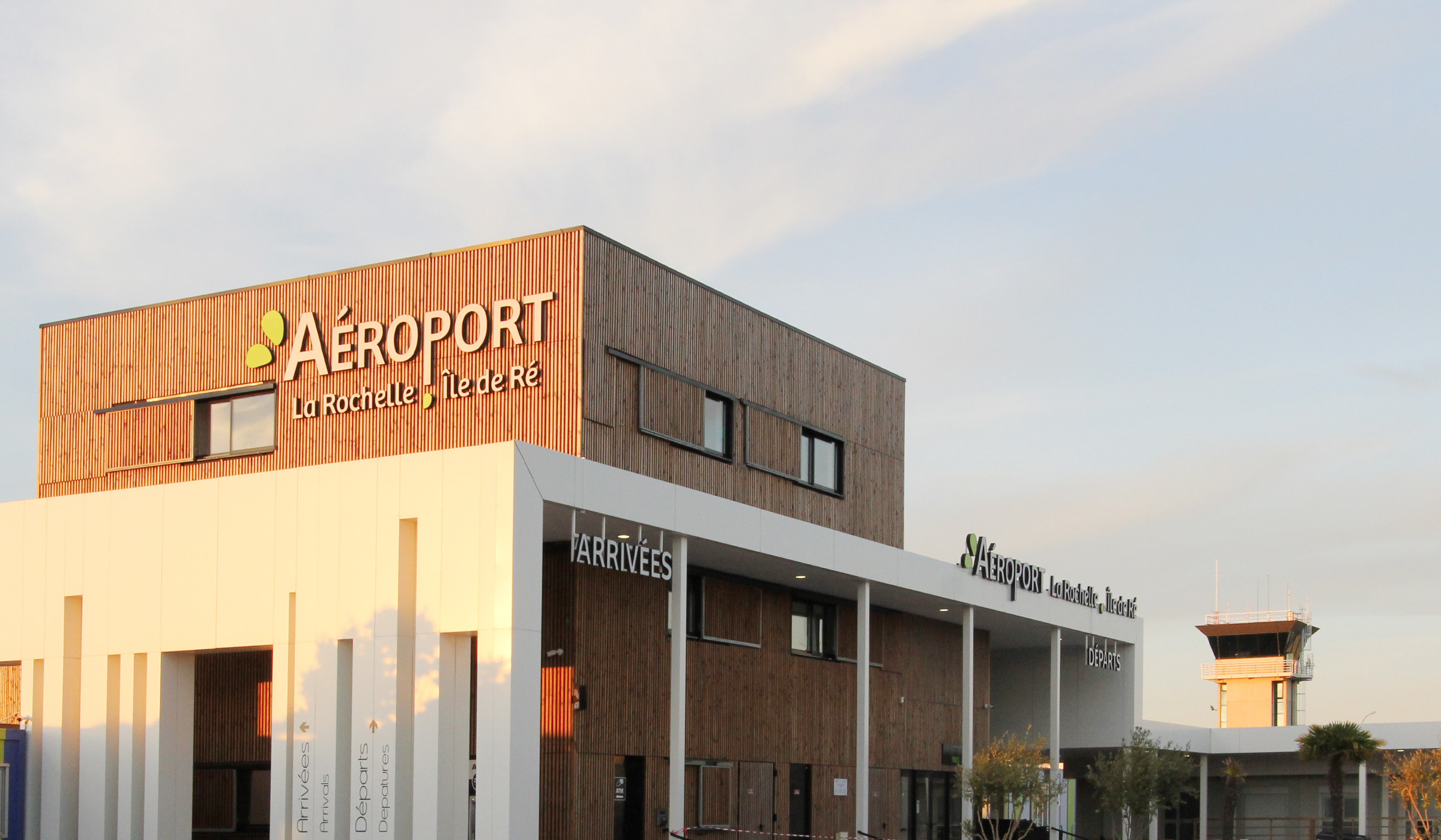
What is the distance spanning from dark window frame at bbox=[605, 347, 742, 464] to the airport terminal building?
0.30ft

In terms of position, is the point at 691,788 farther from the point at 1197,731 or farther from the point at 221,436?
the point at 1197,731

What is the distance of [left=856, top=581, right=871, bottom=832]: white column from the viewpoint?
31938mm

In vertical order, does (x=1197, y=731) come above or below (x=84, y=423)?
below

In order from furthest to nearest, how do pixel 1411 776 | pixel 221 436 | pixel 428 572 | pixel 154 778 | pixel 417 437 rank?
pixel 1411 776
pixel 221 436
pixel 417 437
pixel 154 778
pixel 428 572

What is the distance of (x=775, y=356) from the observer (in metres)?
32.8

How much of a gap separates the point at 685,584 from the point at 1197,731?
89.2 feet

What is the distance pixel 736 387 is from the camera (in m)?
31.2

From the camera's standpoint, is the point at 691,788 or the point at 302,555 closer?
the point at 302,555

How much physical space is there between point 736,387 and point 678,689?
6.88 meters

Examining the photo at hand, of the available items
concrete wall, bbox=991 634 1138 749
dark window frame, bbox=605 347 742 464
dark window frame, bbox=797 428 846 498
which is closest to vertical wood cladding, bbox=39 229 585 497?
dark window frame, bbox=605 347 742 464

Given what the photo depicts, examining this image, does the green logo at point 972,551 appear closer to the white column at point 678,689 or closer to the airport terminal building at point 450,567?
the airport terminal building at point 450,567

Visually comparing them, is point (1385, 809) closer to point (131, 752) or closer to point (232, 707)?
point (232, 707)

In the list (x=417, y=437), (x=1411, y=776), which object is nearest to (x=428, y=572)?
(x=417, y=437)

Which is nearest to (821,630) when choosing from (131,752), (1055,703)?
(1055,703)
